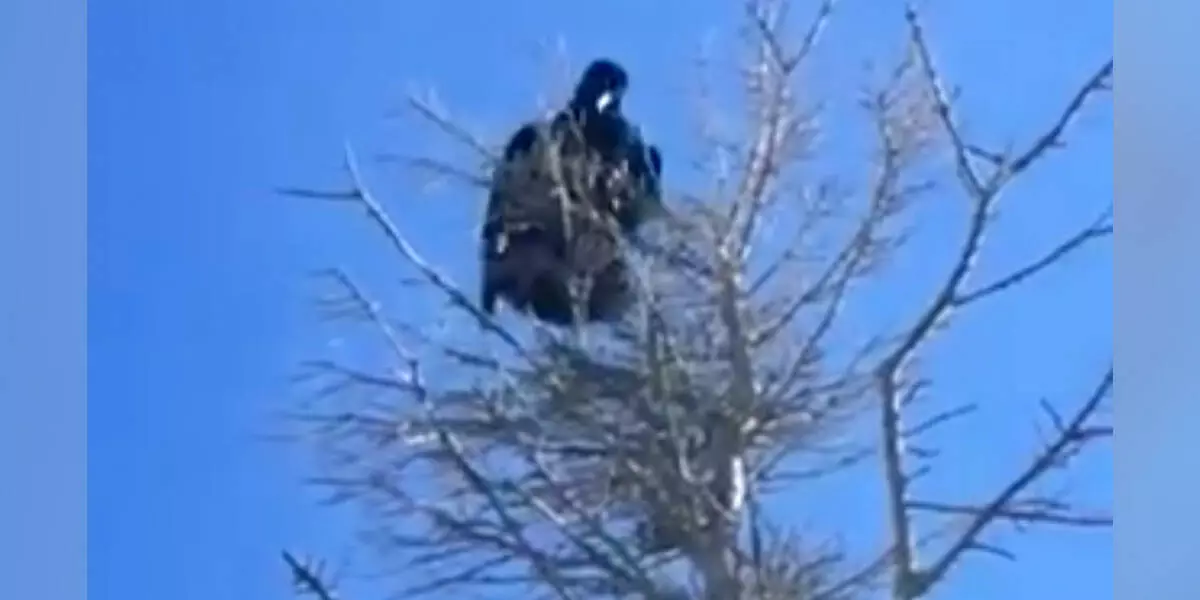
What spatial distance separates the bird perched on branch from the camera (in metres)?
1.32

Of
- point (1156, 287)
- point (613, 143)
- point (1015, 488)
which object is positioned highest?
point (613, 143)

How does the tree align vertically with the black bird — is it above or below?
below

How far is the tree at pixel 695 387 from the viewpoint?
1.30 meters

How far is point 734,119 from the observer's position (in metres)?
1.32

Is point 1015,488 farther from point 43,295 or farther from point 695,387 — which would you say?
point 43,295

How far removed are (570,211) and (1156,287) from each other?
424 mm

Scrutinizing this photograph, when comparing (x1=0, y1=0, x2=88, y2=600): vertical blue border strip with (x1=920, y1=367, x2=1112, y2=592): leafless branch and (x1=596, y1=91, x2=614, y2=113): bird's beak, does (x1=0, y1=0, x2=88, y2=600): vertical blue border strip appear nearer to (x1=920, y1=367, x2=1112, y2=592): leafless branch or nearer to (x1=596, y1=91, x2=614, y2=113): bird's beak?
(x1=596, y1=91, x2=614, y2=113): bird's beak

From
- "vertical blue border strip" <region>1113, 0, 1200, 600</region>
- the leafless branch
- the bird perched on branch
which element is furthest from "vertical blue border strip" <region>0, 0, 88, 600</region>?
"vertical blue border strip" <region>1113, 0, 1200, 600</region>

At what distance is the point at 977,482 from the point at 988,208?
0.20 meters

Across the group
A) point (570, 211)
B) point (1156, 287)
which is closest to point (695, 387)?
point (570, 211)

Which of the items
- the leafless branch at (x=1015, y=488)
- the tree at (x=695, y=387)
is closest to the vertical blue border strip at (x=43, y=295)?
the tree at (x=695, y=387)

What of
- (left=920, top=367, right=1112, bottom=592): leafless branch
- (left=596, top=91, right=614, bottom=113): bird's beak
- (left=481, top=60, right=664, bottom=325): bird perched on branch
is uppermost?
(left=596, top=91, right=614, bottom=113): bird's beak

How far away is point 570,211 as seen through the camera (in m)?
1.32

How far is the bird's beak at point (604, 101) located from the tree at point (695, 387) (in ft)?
0.25
